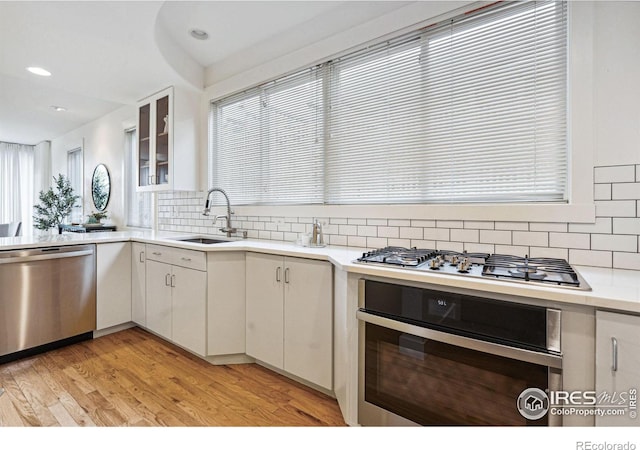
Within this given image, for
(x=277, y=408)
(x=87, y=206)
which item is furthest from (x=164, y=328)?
(x=87, y=206)

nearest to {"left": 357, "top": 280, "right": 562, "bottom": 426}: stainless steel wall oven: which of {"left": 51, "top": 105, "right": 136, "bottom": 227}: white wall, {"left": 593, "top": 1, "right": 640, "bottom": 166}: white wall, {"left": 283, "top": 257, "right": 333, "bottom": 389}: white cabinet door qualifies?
{"left": 283, "top": 257, "right": 333, "bottom": 389}: white cabinet door

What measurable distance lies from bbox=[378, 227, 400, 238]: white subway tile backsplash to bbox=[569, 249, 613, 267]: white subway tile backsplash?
3.06 feet

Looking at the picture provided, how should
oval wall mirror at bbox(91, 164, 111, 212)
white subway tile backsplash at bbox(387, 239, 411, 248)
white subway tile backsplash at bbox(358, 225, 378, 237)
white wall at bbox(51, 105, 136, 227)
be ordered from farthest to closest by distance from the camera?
1. oval wall mirror at bbox(91, 164, 111, 212)
2. white wall at bbox(51, 105, 136, 227)
3. white subway tile backsplash at bbox(358, 225, 378, 237)
4. white subway tile backsplash at bbox(387, 239, 411, 248)

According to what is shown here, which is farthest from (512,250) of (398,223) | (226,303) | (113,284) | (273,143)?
(113,284)

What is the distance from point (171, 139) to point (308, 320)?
2.40 meters

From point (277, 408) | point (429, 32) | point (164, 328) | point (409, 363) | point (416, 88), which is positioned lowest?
point (277, 408)

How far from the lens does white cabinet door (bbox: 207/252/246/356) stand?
2359 mm

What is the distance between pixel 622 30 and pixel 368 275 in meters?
1.70

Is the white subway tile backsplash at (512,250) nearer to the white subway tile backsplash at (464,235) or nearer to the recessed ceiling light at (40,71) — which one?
the white subway tile backsplash at (464,235)

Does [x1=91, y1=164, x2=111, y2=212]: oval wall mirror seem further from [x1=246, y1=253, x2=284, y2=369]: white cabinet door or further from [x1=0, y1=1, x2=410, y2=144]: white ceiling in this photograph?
[x1=246, y1=253, x2=284, y2=369]: white cabinet door

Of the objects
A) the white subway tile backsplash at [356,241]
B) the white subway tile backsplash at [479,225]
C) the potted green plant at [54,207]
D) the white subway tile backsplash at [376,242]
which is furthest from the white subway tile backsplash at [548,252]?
the potted green plant at [54,207]

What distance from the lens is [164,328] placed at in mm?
2717
